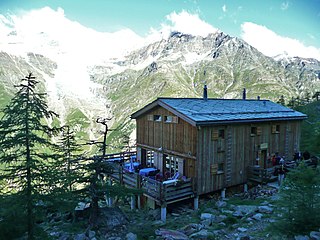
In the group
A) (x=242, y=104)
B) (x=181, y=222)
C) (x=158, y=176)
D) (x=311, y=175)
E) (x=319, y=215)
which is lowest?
(x=181, y=222)

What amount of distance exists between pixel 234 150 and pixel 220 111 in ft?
9.44

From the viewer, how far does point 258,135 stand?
783 inches

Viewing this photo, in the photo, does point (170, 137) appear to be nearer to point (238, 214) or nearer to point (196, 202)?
point (196, 202)

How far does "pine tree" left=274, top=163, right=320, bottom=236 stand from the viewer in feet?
29.0

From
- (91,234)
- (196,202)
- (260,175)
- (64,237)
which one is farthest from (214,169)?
(64,237)

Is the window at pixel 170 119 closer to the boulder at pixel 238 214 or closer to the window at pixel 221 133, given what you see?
the window at pixel 221 133

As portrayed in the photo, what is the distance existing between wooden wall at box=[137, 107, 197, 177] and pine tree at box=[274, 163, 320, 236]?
7.45 m

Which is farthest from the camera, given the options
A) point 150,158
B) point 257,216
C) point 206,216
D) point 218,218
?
point 150,158

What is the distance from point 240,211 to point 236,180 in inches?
181

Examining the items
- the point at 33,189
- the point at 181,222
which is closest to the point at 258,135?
the point at 181,222

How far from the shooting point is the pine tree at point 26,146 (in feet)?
30.6

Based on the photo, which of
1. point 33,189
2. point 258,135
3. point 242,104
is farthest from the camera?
point 242,104

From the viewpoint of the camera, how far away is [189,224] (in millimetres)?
13141

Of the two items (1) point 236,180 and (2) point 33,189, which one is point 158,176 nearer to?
(1) point 236,180
